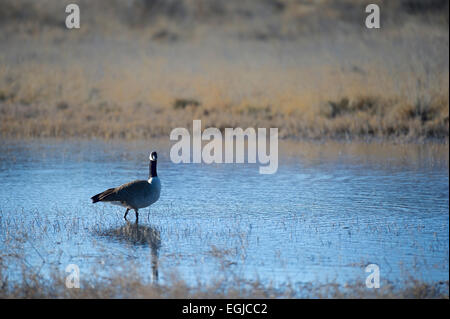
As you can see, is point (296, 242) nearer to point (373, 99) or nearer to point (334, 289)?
point (334, 289)

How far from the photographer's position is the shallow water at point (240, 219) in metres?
7.23

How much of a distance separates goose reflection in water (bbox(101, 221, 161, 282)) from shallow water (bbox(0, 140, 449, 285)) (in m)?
0.02

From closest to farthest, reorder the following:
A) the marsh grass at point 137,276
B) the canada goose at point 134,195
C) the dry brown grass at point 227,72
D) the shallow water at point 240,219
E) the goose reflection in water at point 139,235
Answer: the marsh grass at point 137,276 < the shallow water at point 240,219 < the goose reflection in water at point 139,235 < the canada goose at point 134,195 < the dry brown grass at point 227,72

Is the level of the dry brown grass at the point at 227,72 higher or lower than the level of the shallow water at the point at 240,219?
higher

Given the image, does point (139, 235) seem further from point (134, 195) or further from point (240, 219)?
point (240, 219)

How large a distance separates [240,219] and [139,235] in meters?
1.48

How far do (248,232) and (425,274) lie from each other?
7.89ft

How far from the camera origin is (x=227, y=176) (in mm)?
12992

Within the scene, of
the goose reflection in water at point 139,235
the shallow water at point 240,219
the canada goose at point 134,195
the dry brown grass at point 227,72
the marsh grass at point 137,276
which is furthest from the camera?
the dry brown grass at point 227,72

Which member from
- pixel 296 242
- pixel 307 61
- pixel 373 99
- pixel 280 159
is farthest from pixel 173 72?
pixel 296 242

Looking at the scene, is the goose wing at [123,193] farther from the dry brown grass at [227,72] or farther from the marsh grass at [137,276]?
the dry brown grass at [227,72]

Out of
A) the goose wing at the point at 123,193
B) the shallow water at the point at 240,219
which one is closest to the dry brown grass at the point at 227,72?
the shallow water at the point at 240,219

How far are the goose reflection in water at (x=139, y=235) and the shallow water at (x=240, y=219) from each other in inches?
1.0
